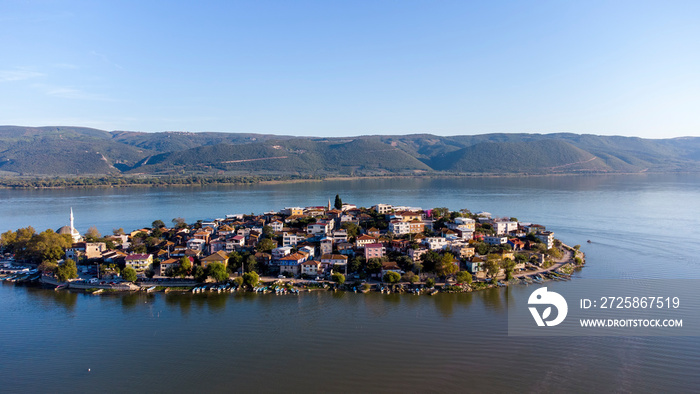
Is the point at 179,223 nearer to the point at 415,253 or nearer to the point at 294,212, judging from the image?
the point at 294,212

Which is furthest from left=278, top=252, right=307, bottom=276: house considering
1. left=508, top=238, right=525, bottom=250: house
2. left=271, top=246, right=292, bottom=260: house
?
left=508, top=238, right=525, bottom=250: house

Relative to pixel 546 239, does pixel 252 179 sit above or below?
above

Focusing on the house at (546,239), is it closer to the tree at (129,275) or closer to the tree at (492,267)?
the tree at (492,267)

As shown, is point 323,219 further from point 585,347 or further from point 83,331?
point 585,347

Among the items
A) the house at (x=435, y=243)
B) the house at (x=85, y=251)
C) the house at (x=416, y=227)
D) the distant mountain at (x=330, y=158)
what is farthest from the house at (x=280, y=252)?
the distant mountain at (x=330, y=158)

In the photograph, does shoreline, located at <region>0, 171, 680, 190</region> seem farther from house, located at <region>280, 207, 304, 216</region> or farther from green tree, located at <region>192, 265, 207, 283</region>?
green tree, located at <region>192, 265, 207, 283</region>

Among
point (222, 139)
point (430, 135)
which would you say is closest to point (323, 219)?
point (430, 135)

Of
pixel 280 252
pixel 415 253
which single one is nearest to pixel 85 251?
pixel 280 252
